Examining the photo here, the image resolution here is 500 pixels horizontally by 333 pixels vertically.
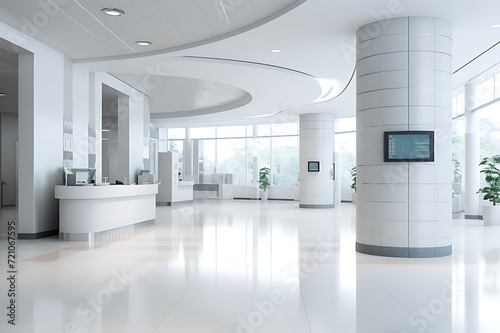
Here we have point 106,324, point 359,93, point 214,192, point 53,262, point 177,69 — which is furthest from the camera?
point 214,192

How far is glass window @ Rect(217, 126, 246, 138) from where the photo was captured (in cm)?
2855

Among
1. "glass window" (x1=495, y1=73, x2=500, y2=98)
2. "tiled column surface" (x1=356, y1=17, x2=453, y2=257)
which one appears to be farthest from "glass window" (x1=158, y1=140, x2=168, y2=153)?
"tiled column surface" (x1=356, y1=17, x2=453, y2=257)

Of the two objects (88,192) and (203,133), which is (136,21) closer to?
(88,192)

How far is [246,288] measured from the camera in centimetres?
536

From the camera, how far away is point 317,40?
9.21 m

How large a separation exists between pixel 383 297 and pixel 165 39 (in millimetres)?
7085

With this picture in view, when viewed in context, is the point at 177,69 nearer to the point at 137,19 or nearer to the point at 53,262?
the point at 137,19

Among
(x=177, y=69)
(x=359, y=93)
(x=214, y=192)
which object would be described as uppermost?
(x=177, y=69)

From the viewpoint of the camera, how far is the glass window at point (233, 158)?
28.5 meters

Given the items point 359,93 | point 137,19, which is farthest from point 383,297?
point 137,19

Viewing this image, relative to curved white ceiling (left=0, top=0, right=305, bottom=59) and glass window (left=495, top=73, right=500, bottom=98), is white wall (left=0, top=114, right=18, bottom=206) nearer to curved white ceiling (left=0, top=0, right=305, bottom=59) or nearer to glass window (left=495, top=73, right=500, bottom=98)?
curved white ceiling (left=0, top=0, right=305, bottom=59)

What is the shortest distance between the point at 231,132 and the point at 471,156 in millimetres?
16855

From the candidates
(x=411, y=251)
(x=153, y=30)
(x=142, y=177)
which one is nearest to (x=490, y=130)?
(x=411, y=251)

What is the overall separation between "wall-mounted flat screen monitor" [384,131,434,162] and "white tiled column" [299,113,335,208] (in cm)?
1225
